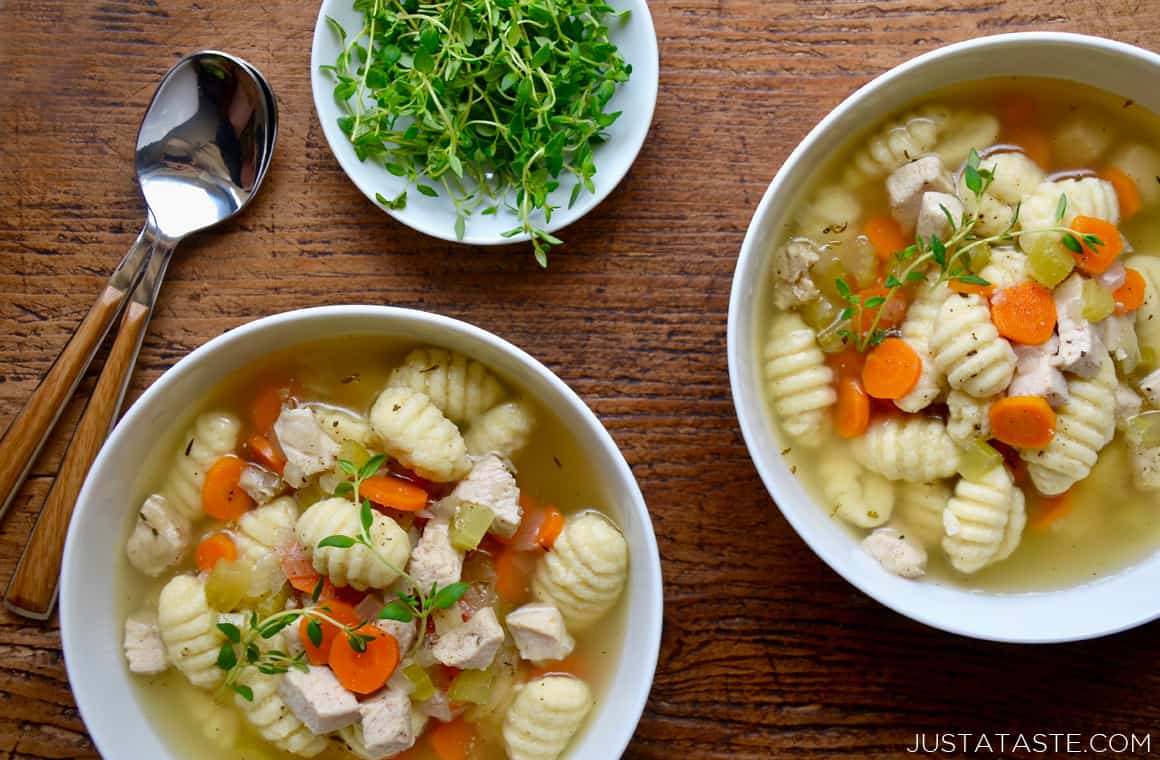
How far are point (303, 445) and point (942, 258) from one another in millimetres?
1312

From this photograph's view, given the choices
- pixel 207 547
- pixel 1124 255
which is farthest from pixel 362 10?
pixel 1124 255

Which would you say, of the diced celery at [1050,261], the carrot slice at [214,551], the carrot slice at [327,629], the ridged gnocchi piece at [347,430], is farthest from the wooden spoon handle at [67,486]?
the diced celery at [1050,261]

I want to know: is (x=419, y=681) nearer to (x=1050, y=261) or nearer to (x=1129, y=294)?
(x=1050, y=261)

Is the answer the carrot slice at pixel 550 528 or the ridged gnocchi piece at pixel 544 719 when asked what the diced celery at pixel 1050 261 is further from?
the ridged gnocchi piece at pixel 544 719

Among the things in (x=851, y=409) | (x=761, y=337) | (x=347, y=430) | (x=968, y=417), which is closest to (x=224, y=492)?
(x=347, y=430)

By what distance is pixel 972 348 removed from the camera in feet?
5.89

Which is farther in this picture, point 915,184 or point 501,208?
point 501,208

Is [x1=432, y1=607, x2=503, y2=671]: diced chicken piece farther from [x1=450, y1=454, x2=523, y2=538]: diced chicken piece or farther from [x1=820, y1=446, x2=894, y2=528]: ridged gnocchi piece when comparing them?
[x1=820, y1=446, x2=894, y2=528]: ridged gnocchi piece

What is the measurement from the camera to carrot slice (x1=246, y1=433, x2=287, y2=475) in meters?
1.94

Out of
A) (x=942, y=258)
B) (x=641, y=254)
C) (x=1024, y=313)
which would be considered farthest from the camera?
(x=641, y=254)

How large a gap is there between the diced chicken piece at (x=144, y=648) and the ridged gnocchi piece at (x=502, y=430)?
0.74 metres

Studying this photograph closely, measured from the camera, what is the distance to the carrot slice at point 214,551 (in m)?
1.91

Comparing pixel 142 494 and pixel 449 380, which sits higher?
pixel 449 380

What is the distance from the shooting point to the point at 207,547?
193cm
